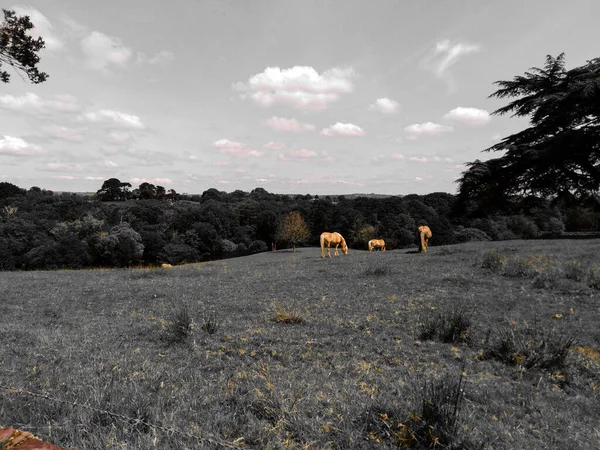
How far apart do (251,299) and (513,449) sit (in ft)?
26.5

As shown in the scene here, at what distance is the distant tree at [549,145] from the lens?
22272 millimetres

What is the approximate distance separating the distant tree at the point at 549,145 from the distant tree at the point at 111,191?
132 m

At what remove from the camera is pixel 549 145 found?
77.6 feet

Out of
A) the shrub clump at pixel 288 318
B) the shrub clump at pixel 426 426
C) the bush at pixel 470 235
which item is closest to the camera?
the shrub clump at pixel 426 426

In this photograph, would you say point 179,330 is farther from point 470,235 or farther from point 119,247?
point 470,235

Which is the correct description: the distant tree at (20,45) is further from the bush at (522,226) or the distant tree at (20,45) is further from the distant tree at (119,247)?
the bush at (522,226)

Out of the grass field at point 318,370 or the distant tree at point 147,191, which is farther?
the distant tree at point 147,191

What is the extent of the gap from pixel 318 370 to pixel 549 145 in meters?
27.3

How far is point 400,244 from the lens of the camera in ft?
227

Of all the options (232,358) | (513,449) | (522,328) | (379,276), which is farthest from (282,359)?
(379,276)

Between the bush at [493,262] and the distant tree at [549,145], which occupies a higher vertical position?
the distant tree at [549,145]

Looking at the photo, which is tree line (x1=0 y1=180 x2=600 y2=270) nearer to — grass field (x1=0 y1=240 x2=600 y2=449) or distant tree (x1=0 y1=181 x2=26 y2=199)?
distant tree (x1=0 y1=181 x2=26 y2=199)

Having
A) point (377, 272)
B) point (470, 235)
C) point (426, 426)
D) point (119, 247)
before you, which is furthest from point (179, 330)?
point (470, 235)

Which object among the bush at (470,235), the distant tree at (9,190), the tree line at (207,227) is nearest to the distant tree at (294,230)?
the tree line at (207,227)
